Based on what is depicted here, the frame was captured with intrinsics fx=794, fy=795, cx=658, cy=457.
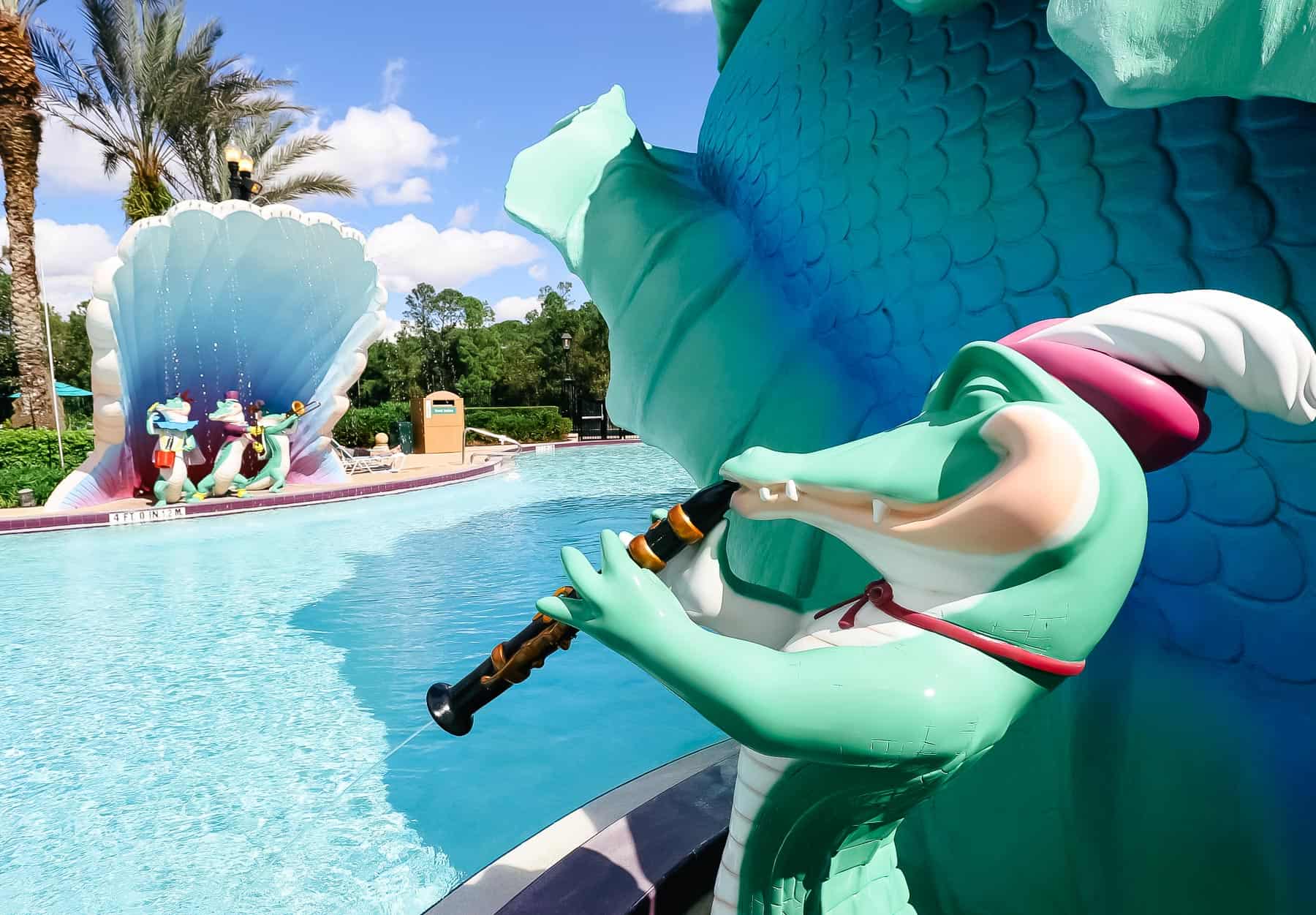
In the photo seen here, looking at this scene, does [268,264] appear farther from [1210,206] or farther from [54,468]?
[1210,206]

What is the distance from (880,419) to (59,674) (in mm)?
5191

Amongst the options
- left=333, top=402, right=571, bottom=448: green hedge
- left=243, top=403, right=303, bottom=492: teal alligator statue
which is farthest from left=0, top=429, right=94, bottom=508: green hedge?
left=333, top=402, right=571, bottom=448: green hedge

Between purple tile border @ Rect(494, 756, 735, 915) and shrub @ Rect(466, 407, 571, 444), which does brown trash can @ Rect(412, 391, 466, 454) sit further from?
purple tile border @ Rect(494, 756, 735, 915)

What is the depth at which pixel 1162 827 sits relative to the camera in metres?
1.35

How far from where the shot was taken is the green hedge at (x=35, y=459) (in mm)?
10891

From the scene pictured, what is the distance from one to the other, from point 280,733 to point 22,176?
1381 cm

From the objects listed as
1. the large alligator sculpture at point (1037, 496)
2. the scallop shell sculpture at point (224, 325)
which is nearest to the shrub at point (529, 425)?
the scallop shell sculpture at point (224, 325)

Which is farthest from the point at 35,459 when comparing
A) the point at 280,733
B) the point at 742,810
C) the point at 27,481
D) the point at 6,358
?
the point at 6,358

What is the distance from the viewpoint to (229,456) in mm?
10883

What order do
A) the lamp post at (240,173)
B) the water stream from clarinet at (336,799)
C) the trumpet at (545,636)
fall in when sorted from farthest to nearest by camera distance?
the lamp post at (240,173)
the water stream from clarinet at (336,799)
the trumpet at (545,636)

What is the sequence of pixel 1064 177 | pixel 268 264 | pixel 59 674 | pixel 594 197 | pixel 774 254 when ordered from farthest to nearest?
1. pixel 268 264
2. pixel 59 674
3. pixel 594 197
4. pixel 774 254
5. pixel 1064 177

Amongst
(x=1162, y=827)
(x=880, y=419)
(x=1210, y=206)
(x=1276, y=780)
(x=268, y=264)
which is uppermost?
(x=268, y=264)

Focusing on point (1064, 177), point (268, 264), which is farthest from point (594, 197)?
point (268, 264)

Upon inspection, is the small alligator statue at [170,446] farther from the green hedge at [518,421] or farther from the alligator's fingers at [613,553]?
the green hedge at [518,421]
